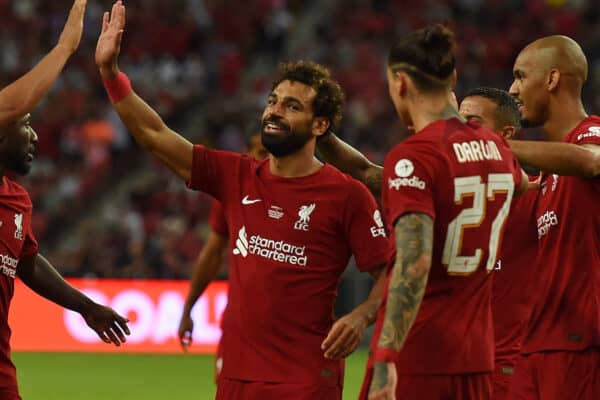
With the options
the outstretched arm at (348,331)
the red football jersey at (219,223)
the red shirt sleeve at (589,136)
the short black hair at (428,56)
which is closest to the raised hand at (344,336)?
the outstretched arm at (348,331)

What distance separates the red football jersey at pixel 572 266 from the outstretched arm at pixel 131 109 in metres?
1.94

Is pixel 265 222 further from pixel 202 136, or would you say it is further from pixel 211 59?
pixel 211 59

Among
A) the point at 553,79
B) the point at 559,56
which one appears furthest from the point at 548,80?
the point at 559,56

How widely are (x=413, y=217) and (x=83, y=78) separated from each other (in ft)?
Answer: 62.0

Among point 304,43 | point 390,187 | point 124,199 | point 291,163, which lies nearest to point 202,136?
point 124,199

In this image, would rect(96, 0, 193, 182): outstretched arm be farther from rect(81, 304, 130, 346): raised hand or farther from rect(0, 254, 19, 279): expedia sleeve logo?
rect(81, 304, 130, 346): raised hand

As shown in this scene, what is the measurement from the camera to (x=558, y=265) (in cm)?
592

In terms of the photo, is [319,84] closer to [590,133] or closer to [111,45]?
[111,45]

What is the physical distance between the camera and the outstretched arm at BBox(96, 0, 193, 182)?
5.62m

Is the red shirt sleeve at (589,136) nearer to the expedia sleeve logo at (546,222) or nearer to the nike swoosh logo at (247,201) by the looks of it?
the expedia sleeve logo at (546,222)

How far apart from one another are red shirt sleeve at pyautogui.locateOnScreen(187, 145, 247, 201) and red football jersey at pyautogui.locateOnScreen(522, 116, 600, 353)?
1703mm

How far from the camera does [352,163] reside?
6598mm

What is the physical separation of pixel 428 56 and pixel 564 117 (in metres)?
1.54

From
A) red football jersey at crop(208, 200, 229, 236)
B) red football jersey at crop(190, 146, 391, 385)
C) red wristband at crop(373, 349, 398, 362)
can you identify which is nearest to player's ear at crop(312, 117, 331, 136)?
Answer: red football jersey at crop(190, 146, 391, 385)
